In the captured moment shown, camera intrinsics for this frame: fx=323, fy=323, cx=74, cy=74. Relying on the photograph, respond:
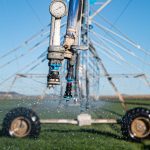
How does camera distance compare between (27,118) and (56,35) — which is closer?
(56,35)

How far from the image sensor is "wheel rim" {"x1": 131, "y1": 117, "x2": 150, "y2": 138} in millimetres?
12967

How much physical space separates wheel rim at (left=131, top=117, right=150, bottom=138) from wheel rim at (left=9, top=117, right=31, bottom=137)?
14.2 ft

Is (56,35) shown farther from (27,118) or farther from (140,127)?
(140,127)

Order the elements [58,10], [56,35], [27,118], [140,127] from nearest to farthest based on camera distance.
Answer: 1. [56,35]
2. [58,10]
3. [140,127]
4. [27,118]

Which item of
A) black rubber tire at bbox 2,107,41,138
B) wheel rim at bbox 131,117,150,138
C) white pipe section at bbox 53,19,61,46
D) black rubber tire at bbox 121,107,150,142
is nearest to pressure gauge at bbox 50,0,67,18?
white pipe section at bbox 53,19,61,46

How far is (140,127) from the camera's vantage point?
1316 centimetres

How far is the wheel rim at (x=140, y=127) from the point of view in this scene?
42.5 ft

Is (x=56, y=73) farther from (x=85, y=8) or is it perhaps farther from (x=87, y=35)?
(x=87, y=35)

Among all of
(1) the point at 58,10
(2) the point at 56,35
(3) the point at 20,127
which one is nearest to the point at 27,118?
(3) the point at 20,127

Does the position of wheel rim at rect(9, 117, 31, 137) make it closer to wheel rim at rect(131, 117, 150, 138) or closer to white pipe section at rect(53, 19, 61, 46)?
white pipe section at rect(53, 19, 61, 46)

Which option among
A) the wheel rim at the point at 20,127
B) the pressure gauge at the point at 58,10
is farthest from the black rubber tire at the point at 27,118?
the pressure gauge at the point at 58,10

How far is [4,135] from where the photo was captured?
13.4m

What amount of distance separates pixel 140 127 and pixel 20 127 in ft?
16.2

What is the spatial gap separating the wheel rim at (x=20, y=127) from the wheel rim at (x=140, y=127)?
4.31 m
